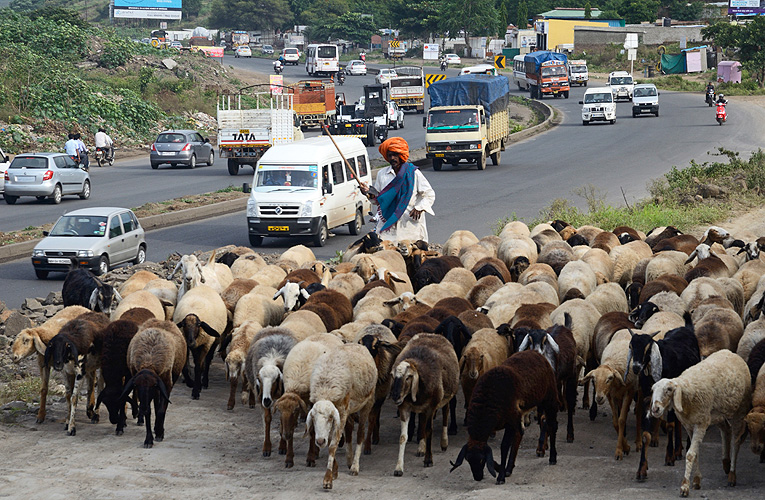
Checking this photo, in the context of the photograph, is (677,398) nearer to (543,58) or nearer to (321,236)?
(321,236)

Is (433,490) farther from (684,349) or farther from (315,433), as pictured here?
(684,349)

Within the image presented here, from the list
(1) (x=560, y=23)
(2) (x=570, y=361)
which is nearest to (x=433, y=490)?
(2) (x=570, y=361)

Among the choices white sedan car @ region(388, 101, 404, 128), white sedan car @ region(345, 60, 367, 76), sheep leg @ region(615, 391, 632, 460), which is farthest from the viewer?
white sedan car @ region(345, 60, 367, 76)

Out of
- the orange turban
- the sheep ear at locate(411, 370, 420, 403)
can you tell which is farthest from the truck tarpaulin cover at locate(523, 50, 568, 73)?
the sheep ear at locate(411, 370, 420, 403)

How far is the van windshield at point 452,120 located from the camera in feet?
107

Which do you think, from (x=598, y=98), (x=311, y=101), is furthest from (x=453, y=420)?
(x=598, y=98)

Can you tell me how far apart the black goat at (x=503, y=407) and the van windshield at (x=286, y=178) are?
1303 cm

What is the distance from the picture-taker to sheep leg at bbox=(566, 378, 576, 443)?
28.7 ft

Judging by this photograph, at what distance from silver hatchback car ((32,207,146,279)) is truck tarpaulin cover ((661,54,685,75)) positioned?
68.7m

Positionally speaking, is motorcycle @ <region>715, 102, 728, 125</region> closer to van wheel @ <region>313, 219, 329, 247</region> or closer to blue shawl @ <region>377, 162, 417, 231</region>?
van wheel @ <region>313, 219, 329, 247</region>

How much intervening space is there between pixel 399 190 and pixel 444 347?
169 inches

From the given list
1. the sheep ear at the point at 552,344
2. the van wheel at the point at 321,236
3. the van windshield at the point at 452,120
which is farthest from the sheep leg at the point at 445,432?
the van windshield at the point at 452,120

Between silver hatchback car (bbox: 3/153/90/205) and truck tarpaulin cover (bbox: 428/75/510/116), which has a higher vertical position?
truck tarpaulin cover (bbox: 428/75/510/116)

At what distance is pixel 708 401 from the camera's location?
7.48 meters
